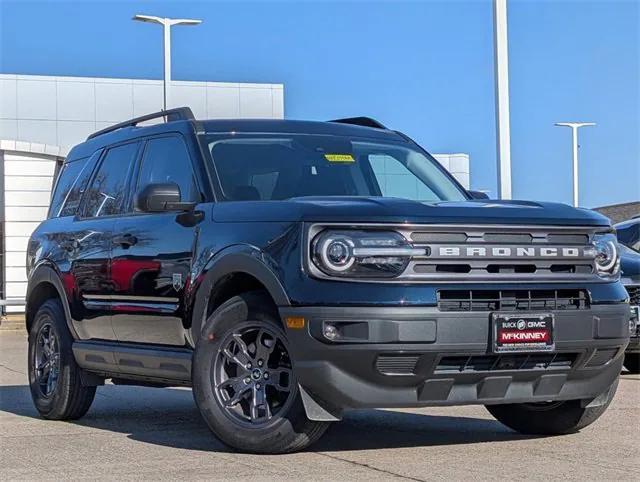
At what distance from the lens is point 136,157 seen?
8.96 metres

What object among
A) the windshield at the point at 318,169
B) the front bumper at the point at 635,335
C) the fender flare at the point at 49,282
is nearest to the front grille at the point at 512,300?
the windshield at the point at 318,169

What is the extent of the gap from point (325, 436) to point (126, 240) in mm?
1769

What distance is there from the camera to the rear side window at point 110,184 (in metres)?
9.03

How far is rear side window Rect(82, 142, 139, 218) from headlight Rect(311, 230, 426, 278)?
2.58 m

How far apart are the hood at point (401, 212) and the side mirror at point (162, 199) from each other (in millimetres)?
302

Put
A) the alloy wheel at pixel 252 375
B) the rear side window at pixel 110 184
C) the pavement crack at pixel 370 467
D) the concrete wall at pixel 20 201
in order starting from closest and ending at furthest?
the pavement crack at pixel 370 467 → the alloy wheel at pixel 252 375 → the rear side window at pixel 110 184 → the concrete wall at pixel 20 201

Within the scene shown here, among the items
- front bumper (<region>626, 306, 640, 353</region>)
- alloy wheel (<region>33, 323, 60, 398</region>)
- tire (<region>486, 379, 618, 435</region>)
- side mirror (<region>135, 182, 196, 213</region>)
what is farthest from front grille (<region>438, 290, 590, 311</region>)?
front bumper (<region>626, 306, 640, 353</region>)

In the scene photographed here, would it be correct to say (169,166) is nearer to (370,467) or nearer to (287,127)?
(287,127)

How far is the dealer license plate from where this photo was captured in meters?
6.74

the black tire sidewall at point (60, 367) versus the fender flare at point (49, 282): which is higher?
the fender flare at point (49, 282)

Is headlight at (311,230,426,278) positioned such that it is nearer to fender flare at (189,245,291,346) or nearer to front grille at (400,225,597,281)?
front grille at (400,225,597,281)

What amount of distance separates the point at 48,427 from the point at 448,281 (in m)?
3.47

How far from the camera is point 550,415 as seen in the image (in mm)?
7949

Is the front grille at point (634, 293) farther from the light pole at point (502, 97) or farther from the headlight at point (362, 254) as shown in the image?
the headlight at point (362, 254)
